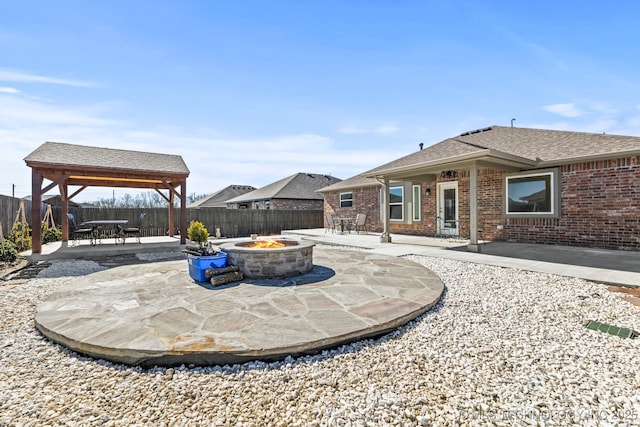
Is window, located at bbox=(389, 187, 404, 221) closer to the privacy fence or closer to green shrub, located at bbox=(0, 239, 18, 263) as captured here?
the privacy fence

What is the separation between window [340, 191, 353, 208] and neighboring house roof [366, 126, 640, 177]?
5.25 meters

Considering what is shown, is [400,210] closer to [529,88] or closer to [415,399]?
[529,88]

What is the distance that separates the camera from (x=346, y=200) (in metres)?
16.1

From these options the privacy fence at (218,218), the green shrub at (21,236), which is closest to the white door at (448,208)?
the privacy fence at (218,218)

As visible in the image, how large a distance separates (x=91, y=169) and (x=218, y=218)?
7230 mm

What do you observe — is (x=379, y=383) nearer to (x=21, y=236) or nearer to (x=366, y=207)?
(x=21, y=236)

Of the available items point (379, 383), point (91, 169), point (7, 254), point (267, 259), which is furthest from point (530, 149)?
point (7, 254)

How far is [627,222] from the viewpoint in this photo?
7.19 meters

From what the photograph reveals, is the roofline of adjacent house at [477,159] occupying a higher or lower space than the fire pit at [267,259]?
higher

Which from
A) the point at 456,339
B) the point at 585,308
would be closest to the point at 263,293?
the point at 456,339

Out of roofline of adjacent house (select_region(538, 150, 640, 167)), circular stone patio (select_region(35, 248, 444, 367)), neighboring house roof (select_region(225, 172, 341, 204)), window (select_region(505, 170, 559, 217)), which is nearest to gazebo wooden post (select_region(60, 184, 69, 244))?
circular stone patio (select_region(35, 248, 444, 367))

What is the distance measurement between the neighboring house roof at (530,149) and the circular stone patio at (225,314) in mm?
4271

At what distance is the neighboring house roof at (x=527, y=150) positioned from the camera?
725 cm

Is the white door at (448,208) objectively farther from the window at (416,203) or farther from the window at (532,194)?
the window at (532,194)
